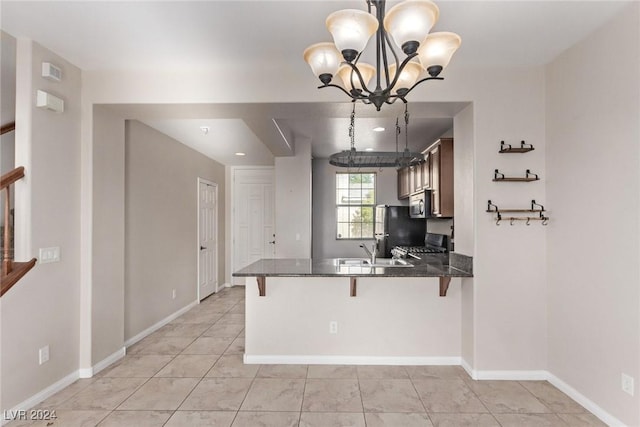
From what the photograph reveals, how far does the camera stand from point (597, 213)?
2.23m

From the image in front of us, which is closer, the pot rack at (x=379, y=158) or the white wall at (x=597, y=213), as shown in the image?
the white wall at (x=597, y=213)

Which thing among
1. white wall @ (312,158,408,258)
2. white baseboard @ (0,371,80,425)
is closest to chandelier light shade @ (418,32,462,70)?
white baseboard @ (0,371,80,425)

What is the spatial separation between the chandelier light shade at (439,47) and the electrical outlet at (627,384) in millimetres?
2180

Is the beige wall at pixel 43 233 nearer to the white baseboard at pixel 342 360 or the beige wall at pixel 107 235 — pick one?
the beige wall at pixel 107 235

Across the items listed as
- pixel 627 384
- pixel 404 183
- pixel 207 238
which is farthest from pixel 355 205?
pixel 627 384

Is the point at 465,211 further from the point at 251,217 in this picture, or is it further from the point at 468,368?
the point at 251,217

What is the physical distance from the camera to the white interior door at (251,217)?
262 inches

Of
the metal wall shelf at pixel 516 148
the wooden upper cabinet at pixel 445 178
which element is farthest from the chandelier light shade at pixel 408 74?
the wooden upper cabinet at pixel 445 178

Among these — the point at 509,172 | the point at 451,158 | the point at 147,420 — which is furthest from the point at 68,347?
the point at 451,158

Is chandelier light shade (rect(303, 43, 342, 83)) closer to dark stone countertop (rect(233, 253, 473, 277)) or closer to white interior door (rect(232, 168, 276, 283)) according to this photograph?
dark stone countertop (rect(233, 253, 473, 277))

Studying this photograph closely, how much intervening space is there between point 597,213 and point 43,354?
13.4 feet

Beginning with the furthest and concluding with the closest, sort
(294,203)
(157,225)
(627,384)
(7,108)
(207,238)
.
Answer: (207,238) < (294,203) < (157,225) < (7,108) < (627,384)

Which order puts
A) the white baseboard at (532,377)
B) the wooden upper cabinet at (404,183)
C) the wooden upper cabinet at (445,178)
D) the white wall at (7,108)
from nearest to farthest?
1. the white baseboard at (532,377)
2. the white wall at (7,108)
3. the wooden upper cabinet at (445,178)
4. the wooden upper cabinet at (404,183)

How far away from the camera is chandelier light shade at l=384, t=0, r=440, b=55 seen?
1.38m
